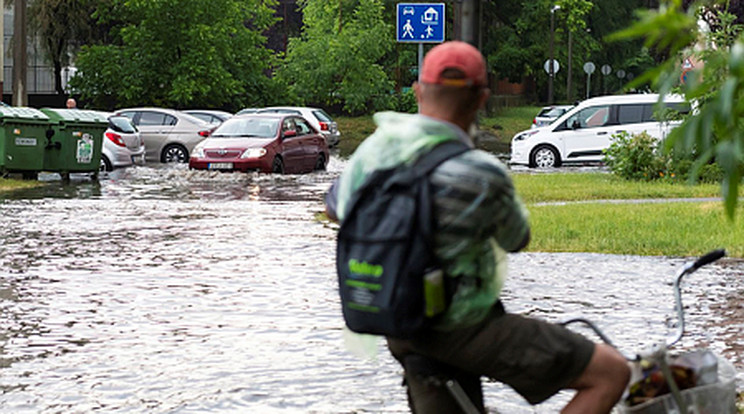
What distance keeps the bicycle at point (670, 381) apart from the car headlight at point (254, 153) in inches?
931

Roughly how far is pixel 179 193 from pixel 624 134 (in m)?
8.08

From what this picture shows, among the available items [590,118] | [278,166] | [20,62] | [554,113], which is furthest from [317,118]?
[278,166]

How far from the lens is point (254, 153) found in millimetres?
27688

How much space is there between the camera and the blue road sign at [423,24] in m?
16.5

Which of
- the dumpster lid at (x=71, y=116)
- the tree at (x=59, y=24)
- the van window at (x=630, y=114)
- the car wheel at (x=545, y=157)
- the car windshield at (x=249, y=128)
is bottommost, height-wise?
the car wheel at (x=545, y=157)

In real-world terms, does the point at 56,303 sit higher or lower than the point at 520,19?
lower

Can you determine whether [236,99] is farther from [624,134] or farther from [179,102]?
[624,134]

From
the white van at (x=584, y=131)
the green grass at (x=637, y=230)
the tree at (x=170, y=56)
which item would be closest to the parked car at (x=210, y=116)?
the tree at (x=170, y=56)

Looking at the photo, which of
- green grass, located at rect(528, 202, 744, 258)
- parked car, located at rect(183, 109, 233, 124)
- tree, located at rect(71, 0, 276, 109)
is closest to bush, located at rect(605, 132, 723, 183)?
green grass, located at rect(528, 202, 744, 258)

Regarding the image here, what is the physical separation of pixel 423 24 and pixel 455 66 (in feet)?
42.5

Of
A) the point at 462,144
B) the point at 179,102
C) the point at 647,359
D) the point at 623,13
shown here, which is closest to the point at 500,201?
the point at 462,144

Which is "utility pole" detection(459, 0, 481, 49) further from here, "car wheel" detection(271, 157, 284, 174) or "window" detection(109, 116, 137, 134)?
"window" detection(109, 116, 137, 134)

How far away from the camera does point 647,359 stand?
4.02m

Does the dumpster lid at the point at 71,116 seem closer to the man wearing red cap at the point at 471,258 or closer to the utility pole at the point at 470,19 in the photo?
the utility pole at the point at 470,19
